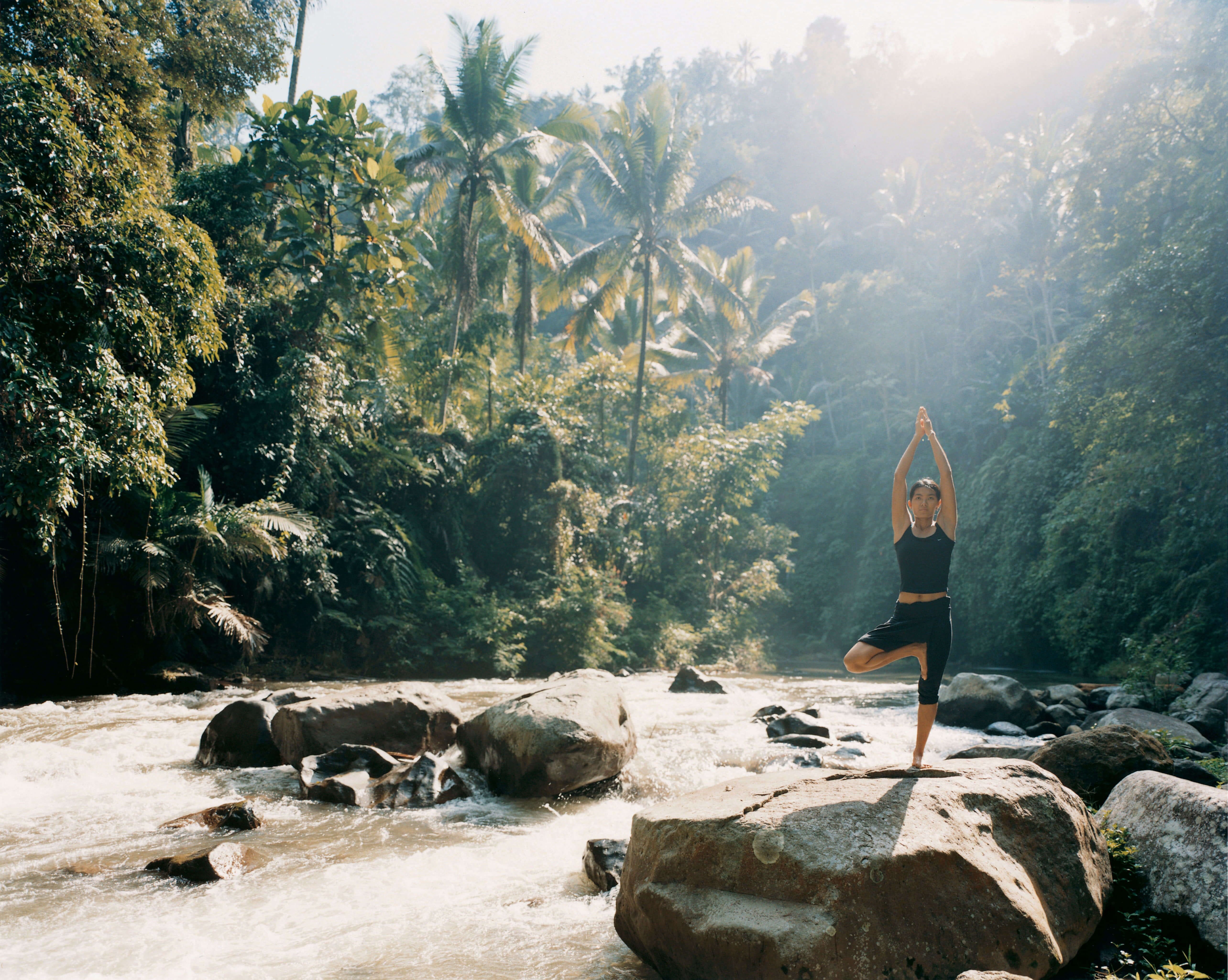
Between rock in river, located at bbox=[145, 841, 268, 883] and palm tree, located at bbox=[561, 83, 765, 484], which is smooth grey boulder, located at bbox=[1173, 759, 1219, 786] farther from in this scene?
palm tree, located at bbox=[561, 83, 765, 484]

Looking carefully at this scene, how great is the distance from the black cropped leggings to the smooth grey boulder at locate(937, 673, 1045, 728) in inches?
209

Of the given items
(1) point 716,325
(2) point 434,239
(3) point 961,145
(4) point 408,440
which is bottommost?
(4) point 408,440

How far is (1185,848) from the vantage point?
3.45 m

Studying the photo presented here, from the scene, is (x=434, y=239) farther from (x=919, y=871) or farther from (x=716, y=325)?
(x=919, y=871)

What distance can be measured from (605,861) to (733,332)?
25.0 m

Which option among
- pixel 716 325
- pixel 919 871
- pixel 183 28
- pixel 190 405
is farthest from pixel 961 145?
pixel 919 871

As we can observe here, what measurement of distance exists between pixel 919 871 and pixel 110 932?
3561mm

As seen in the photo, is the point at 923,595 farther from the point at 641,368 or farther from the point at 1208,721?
the point at 641,368

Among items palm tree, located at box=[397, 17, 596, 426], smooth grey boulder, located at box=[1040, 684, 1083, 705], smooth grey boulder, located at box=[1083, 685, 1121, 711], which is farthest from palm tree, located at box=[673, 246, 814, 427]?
smooth grey boulder, located at box=[1083, 685, 1121, 711]

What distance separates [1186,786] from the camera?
367cm

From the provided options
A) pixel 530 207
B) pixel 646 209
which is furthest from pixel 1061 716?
pixel 530 207

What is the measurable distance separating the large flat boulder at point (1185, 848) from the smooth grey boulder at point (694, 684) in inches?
346

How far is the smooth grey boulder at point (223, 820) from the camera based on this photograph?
503 cm

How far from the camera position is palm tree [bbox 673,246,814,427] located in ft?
88.8
